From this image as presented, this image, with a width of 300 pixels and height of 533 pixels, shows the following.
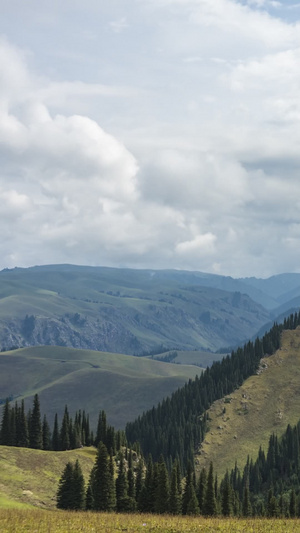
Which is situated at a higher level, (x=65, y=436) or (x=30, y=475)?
(x=30, y=475)

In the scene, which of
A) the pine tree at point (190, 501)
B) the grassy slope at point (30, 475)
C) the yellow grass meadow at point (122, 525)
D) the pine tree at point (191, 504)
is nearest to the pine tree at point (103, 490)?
the grassy slope at point (30, 475)

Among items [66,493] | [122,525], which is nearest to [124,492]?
[66,493]

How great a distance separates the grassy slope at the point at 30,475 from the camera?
7862 cm

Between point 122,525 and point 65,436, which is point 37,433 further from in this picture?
point 122,525

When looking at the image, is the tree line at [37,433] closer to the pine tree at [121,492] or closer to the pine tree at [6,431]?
the pine tree at [6,431]

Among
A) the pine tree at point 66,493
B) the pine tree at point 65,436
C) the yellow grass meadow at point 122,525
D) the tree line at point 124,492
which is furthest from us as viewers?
the pine tree at point 65,436

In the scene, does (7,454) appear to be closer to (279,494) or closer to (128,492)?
(128,492)

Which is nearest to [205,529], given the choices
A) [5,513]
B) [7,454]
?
[5,513]

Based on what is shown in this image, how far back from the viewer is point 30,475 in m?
92.2

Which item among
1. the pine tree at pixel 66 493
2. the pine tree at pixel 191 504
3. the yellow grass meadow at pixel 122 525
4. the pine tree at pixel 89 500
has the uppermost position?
the yellow grass meadow at pixel 122 525

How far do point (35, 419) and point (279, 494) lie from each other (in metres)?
84.7

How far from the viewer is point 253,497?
189500 mm

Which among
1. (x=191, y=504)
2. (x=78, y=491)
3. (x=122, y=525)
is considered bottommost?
(x=191, y=504)

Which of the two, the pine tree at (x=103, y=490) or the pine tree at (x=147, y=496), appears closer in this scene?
the pine tree at (x=103, y=490)
